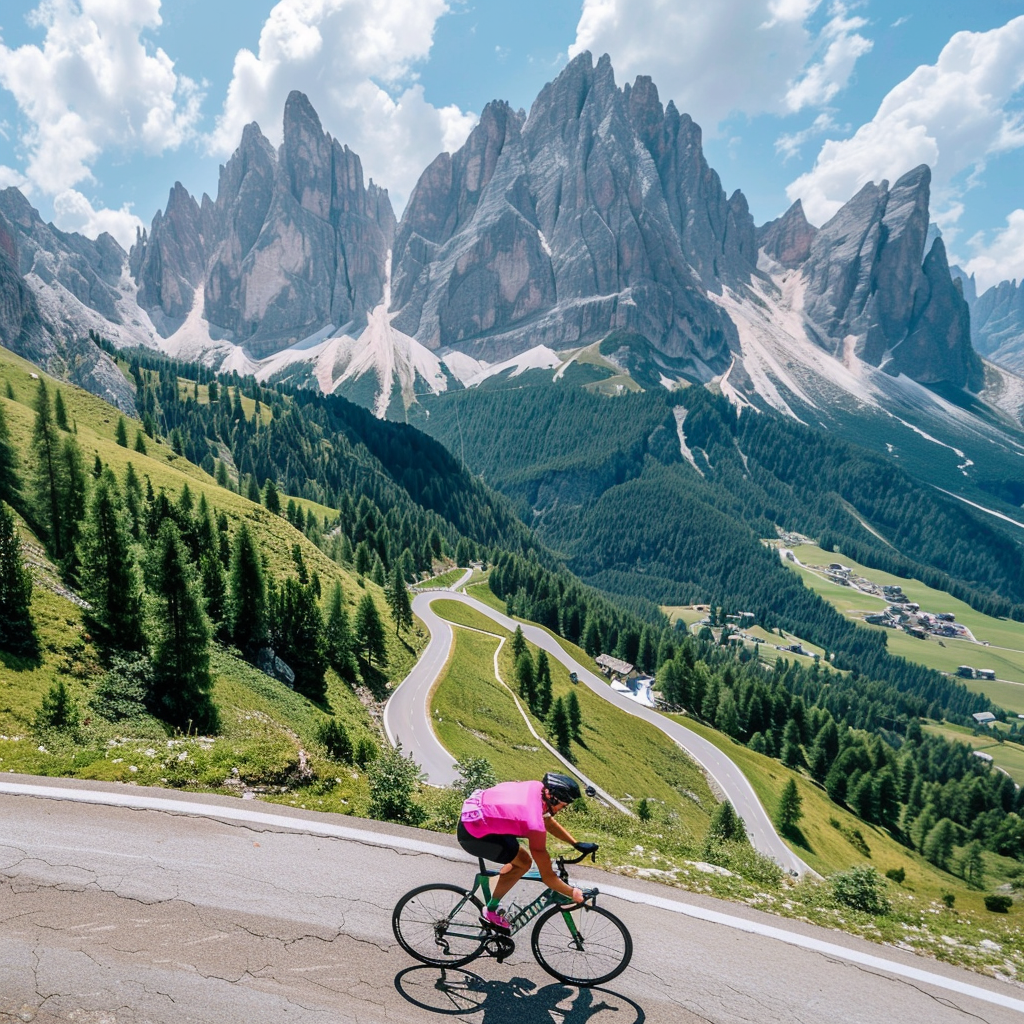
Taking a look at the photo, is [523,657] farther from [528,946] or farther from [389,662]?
[528,946]

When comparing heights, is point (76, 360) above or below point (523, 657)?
above

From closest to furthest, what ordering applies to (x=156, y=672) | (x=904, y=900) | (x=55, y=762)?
1. (x=55, y=762)
2. (x=904, y=900)
3. (x=156, y=672)

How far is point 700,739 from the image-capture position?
78.2m

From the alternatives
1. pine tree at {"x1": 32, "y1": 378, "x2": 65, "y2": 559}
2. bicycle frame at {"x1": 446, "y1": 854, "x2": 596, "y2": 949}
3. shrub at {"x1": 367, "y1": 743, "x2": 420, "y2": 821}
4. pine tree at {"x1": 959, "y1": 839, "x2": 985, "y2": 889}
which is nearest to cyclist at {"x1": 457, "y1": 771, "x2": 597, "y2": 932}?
bicycle frame at {"x1": 446, "y1": 854, "x2": 596, "y2": 949}

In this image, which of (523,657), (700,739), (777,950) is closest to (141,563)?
(777,950)

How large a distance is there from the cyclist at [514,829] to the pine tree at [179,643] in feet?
73.7

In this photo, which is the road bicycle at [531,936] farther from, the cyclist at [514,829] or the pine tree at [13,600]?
the pine tree at [13,600]

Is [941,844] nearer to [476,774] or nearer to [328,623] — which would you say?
[328,623]

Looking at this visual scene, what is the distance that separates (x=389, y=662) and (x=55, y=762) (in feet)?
176

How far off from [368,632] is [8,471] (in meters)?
35.8

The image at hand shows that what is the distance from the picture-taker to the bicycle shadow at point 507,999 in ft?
26.1

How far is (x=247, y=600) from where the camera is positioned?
42.1 metres

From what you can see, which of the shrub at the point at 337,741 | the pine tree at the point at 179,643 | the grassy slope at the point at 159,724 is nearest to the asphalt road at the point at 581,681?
the grassy slope at the point at 159,724

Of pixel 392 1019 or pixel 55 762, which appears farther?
pixel 55 762
